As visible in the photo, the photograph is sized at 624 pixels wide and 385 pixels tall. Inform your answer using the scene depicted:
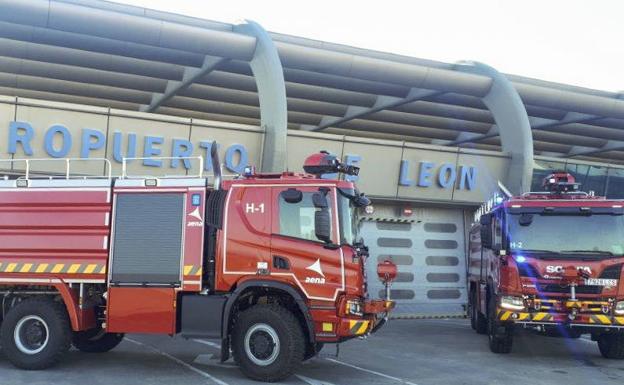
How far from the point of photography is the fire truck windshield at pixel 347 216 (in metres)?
8.32

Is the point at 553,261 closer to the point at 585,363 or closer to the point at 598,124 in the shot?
the point at 585,363

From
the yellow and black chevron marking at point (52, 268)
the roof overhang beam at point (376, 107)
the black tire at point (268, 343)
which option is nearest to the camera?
the black tire at point (268, 343)

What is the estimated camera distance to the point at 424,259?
722 inches

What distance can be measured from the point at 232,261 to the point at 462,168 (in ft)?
36.9

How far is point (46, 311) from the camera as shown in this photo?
8.65 meters

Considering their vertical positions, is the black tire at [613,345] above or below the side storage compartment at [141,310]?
below

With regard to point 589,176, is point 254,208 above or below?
below

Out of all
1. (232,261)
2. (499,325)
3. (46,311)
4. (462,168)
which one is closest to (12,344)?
(46,311)

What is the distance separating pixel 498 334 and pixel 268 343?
183 inches

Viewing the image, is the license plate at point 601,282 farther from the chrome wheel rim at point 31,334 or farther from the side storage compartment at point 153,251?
the chrome wheel rim at point 31,334

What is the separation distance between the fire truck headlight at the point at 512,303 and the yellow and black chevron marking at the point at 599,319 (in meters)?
1.04

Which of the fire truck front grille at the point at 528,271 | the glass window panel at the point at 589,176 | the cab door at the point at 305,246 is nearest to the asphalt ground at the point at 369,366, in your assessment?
the cab door at the point at 305,246

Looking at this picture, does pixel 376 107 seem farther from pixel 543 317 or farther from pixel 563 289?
pixel 543 317

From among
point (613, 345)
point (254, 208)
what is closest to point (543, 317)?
point (613, 345)
